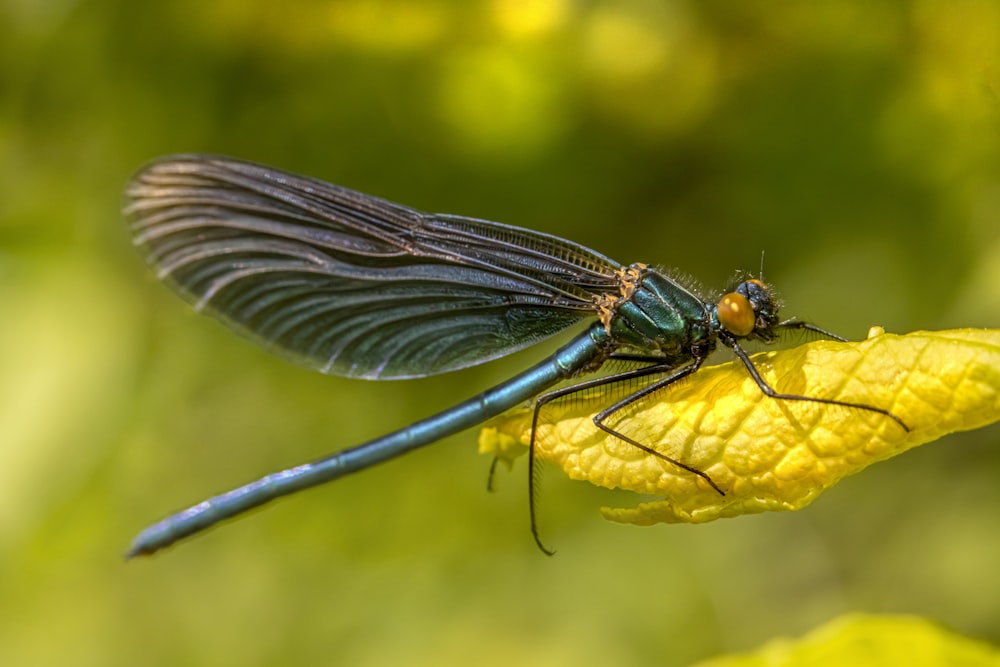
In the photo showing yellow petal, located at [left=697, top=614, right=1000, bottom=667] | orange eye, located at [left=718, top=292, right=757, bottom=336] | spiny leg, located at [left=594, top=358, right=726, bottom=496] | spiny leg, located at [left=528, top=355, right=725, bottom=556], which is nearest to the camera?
yellow petal, located at [left=697, top=614, right=1000, bottom=667]

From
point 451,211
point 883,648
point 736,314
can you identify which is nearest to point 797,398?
point 883,648

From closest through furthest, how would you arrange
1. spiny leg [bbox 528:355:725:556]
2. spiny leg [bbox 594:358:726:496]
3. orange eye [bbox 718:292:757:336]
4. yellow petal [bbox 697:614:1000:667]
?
yellow petal [bbox 697:614:1000:667] < spiny leg [bbox 594:358:726:496] < spiny leg [bbox 528:355:725:556] < orange eye [bbox 718:292:757:336]

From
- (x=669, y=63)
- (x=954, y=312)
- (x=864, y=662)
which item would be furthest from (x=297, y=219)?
(x=864, y=662)

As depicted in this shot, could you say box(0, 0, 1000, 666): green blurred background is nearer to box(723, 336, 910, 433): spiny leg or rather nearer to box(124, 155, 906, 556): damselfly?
box(124, 155, 906, 556): damselfly

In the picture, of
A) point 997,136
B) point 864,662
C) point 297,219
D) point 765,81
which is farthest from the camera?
point 297,219

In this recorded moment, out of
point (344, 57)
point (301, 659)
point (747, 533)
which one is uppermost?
point (344, 57)

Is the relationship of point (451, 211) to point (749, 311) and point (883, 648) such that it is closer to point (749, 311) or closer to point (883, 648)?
point (749, 311)

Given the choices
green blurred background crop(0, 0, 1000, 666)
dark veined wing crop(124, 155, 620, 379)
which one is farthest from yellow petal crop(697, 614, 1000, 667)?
dark veined wing crop(124, 155, 620, 379)

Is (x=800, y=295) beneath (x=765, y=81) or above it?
beneath

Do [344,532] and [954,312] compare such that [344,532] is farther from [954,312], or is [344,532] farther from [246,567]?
[954,312]
